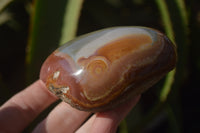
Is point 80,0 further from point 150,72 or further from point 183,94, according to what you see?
point 183,94

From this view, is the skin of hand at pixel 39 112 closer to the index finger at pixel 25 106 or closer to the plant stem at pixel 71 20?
the index finger at pixel 25 106

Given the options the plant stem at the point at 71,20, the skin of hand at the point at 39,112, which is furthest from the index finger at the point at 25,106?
the plant stem at the point at 71,20

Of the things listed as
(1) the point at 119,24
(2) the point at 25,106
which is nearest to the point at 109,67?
(2) the point at 25,106

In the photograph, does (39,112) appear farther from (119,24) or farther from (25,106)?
(119,24)

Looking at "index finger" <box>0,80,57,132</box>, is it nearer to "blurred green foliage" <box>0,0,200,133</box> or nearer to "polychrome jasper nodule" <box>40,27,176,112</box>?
"blurred green foliage" <box>0,0,200,133</box>

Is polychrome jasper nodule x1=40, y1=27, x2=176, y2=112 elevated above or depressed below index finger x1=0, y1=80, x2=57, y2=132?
above

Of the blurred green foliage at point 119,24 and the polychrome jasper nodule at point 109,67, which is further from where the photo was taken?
the blurred green foliage at point 119,24

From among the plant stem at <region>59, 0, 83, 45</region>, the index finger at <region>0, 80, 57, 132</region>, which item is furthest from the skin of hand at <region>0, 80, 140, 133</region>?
the plant stem at <region>59, 0, 83, 45</region>

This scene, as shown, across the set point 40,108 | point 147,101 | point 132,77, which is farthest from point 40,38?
point 147,101
